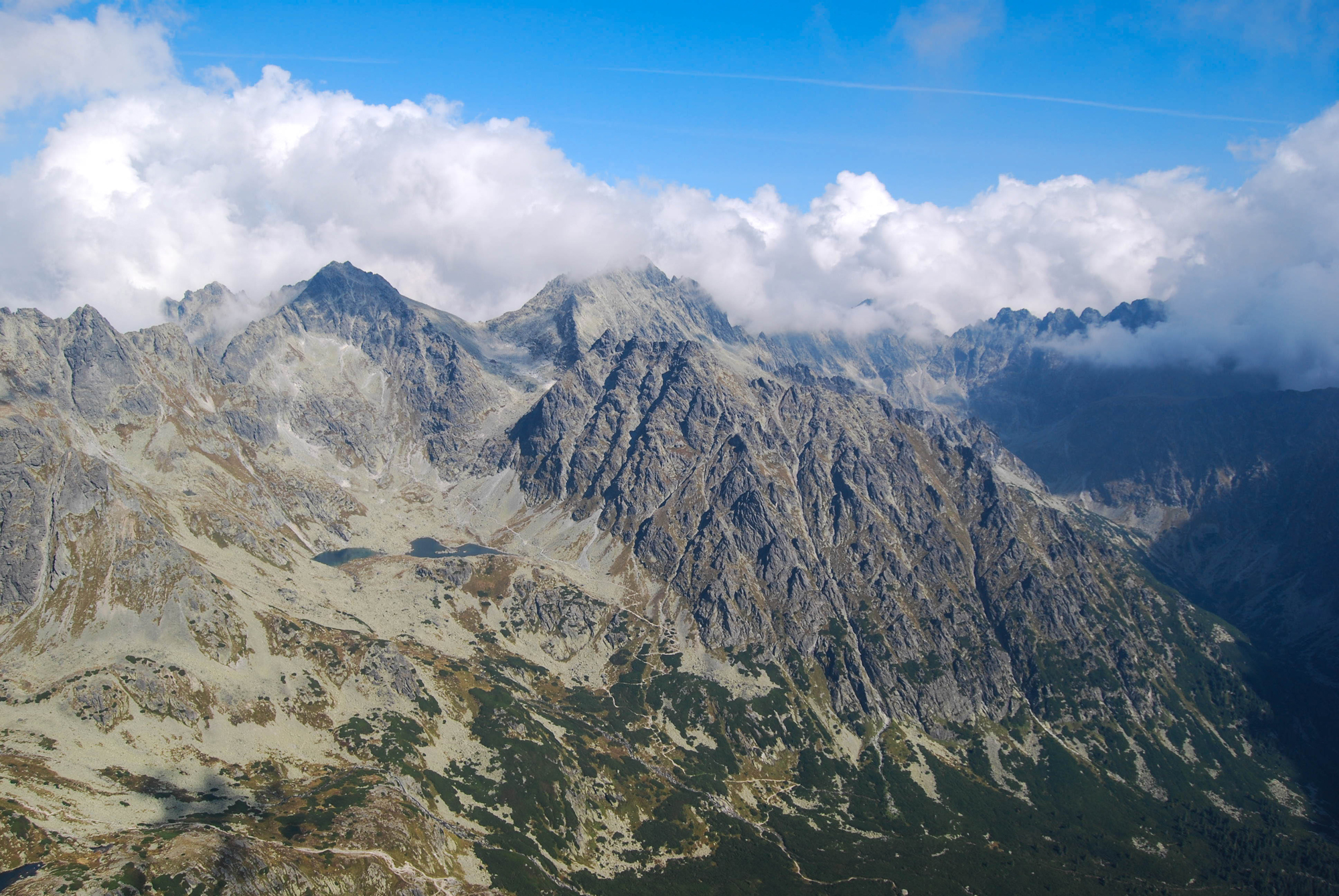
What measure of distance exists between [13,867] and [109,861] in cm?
1707

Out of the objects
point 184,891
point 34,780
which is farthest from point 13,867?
point 34,780

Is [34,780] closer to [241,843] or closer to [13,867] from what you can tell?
[13,867]

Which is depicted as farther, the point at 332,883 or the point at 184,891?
the point at 332,883

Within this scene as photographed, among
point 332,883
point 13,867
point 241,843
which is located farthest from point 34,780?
point 332,883

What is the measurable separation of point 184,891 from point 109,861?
56.6 feet

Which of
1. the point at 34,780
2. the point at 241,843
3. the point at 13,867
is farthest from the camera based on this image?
the point at 34,780

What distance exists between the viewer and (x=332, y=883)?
19000 cm

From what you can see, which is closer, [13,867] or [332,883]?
[13,867]

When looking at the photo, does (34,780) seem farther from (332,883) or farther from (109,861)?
(332,883)

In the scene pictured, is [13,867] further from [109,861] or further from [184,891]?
[184,891]

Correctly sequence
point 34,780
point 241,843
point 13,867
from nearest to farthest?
point 13,867, point 241,843, point 34,780

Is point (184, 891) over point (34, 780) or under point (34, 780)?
under

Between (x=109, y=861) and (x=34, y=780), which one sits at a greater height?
(x=34, y=780)

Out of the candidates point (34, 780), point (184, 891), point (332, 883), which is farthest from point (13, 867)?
point (332, 883)
